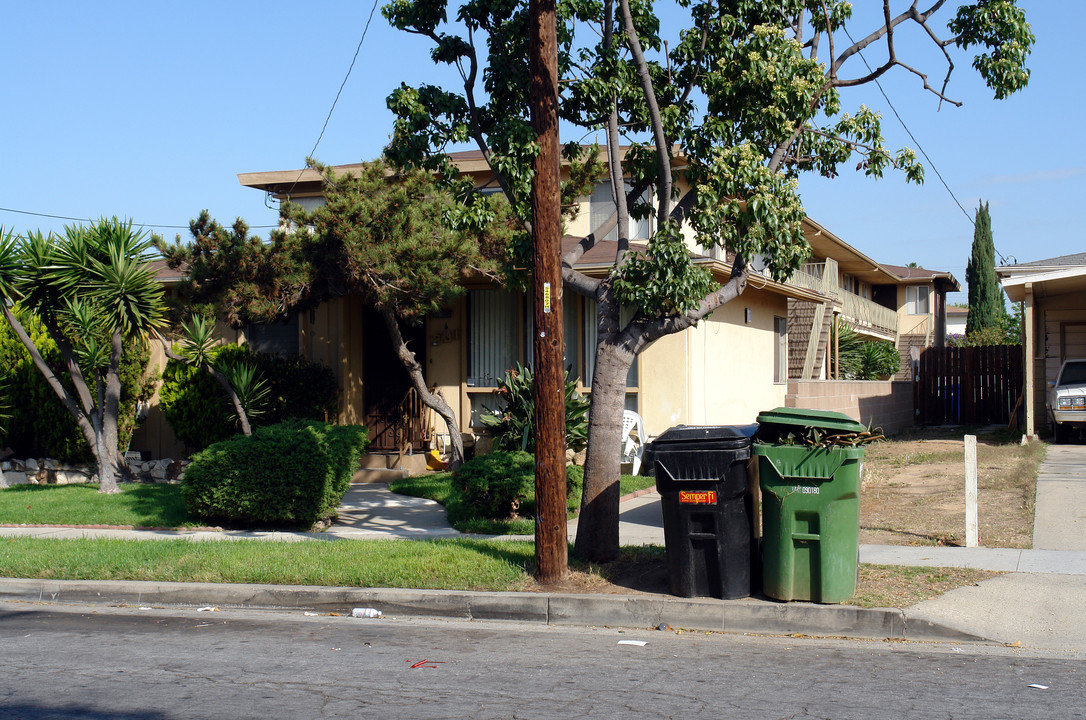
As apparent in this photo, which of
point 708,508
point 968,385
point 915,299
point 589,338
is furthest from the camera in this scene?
point 915,299

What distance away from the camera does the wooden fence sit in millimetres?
25672

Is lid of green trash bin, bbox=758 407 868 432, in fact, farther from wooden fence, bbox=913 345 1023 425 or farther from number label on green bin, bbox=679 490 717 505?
wooden fence, bbox=913 345 1023 425

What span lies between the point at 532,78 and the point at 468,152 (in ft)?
38.8

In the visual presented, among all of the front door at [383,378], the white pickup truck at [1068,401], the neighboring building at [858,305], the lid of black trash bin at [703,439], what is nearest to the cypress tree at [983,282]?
the neighboring building at [858,305]

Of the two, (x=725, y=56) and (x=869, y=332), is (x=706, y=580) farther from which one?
(x=869, y=332)

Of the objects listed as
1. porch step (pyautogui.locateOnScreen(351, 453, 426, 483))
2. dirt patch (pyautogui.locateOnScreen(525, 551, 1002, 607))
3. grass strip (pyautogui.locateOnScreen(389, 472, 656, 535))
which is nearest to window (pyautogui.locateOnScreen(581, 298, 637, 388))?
grass strip (pyautogui.locateOnScreen(389, 472, 656, 535))

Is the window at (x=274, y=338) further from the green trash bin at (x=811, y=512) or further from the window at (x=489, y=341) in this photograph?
the green trash bin at (x=811, y=512)

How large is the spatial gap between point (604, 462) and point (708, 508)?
4.31ft

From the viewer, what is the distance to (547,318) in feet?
24.8

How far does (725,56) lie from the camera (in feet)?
28.1

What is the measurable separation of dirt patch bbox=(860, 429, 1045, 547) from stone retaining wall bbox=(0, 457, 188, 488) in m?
11.0

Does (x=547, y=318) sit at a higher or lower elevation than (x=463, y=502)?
higher

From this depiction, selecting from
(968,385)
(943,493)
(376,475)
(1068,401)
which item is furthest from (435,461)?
(968,385)

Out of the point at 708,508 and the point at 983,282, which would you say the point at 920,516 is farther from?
the point at 983,282
